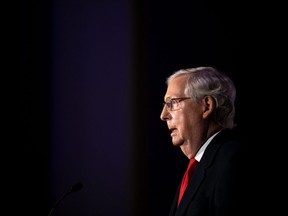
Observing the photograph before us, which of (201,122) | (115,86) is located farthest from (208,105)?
(115,86)

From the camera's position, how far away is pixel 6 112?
2562 millimetres

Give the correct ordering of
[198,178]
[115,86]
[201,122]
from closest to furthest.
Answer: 1. [198,178]
2. [201,122]
3. [115,86]

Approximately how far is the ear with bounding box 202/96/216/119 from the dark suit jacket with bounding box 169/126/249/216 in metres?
0.23

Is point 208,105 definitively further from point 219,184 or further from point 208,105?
point 219,184

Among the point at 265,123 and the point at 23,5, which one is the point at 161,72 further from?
the point at 23,5

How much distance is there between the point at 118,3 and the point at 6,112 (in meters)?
1.34

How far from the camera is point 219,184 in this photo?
136 centimetres

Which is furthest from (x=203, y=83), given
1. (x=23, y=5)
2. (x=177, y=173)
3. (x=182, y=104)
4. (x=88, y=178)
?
(x=23, y=5)

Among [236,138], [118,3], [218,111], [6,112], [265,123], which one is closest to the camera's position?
[236,138]

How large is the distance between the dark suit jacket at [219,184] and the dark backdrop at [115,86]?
3.13 ft

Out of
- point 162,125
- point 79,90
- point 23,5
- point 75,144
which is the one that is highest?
point 23,5

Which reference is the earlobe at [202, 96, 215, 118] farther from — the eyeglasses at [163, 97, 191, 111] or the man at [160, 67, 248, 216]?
the eyeglasses at [163, 97, 191, 111]

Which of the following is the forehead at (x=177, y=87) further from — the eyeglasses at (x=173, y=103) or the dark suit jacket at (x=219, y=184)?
the dark suit jacket at (x=219, y=184)

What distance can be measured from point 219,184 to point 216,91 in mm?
611
